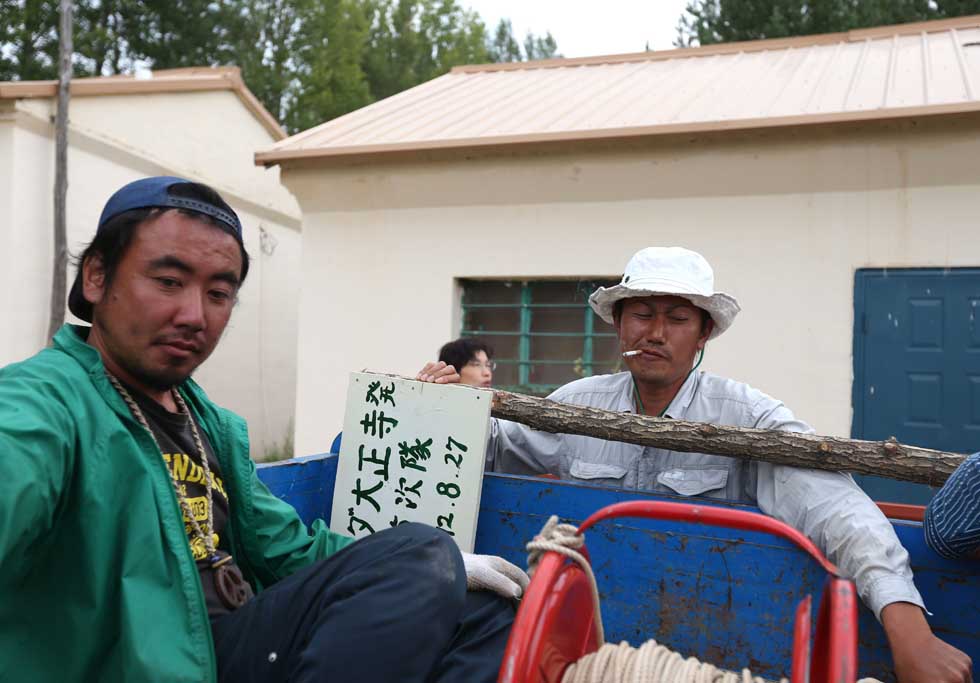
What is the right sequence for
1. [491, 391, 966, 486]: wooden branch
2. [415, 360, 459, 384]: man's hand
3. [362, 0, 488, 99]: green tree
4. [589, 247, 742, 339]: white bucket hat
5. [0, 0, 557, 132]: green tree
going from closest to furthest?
1. [491, 391, 966, 486]: wooden branch
2. [589, 247, 742, 339]: white bucket hat
3. [415, 360, 459, 384]: man's hand
4. [0, 0, 557, 132]: green tree
5. [362, 0, 488, 99]: green tree

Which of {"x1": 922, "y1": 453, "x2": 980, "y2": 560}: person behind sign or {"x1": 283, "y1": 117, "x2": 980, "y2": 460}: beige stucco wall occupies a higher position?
{"x1": 283, "y1": 117, "x2": 980, "y2": 460}: beige stucco wall

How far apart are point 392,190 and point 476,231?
813mm

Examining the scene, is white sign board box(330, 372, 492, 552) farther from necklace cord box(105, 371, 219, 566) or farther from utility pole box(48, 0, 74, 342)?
utility pole box(48, 0, 74, 342)

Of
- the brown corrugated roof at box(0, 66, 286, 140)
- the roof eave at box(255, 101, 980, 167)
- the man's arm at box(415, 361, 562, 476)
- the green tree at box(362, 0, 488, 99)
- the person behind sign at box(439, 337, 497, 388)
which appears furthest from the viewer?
the green tree at box(362, 0, 488, 99)

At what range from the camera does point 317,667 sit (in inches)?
51.4

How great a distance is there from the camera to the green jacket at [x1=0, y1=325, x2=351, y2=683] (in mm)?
1244

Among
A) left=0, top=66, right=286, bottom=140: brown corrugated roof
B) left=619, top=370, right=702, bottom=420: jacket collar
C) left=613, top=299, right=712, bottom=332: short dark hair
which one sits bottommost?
left=619, top=370, right=702, bottom=420: jacket collar

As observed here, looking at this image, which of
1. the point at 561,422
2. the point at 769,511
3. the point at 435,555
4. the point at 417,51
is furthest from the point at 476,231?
the point at 417,51

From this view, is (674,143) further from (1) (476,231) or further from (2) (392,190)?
(2) (392,190)

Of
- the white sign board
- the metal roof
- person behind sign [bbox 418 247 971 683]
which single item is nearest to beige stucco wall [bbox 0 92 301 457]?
the metal roof

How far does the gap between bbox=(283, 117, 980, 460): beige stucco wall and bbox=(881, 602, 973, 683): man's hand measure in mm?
3844

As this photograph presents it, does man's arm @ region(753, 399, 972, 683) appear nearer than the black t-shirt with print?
Yes

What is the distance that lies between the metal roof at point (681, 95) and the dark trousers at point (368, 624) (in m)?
4.44

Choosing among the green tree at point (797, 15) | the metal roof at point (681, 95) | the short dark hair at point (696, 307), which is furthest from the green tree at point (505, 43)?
the short dark hair at point (696, 307)
